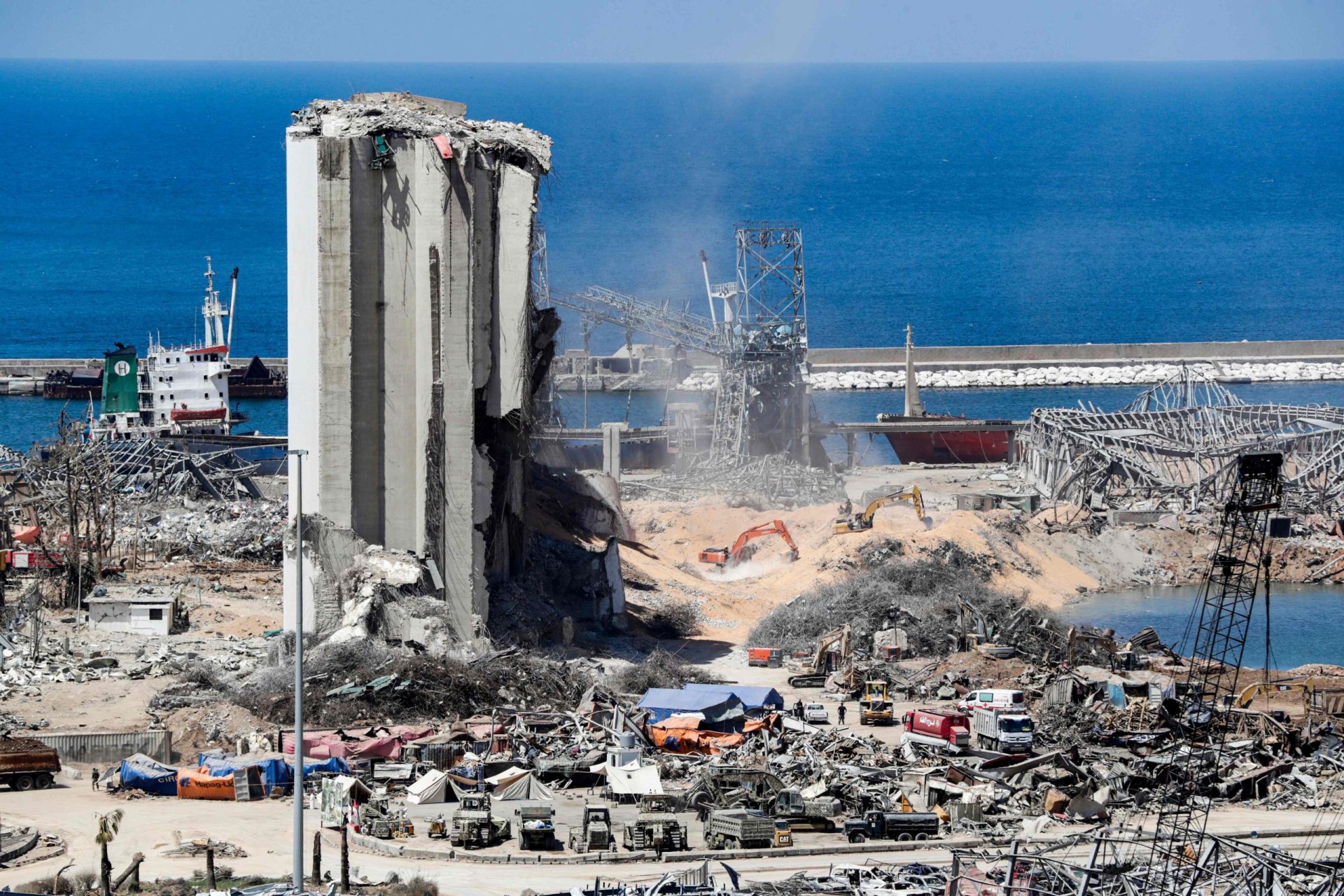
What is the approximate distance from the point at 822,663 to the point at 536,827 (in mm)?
16716

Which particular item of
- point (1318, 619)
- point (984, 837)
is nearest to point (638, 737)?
point (984, 837)

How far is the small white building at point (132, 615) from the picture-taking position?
4878 cm

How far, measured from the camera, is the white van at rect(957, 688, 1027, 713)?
41531 millimetres

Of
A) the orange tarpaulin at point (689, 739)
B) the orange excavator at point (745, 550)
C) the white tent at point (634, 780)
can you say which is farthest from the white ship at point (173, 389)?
the white tent at point (634, 780)

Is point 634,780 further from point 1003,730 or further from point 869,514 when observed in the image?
point 869,514

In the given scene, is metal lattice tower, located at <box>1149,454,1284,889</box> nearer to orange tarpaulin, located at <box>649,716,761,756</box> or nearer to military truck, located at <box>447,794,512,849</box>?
orange tarpaulin, located at <box>649,716,761,756</box>

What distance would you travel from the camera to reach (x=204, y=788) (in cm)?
3472

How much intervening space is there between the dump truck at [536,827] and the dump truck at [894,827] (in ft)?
15.3

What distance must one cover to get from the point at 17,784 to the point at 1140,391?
335 feet

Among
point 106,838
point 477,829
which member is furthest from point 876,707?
point 106,838

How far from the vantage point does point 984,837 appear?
33.3m

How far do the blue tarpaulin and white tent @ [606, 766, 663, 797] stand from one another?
4.58 metres

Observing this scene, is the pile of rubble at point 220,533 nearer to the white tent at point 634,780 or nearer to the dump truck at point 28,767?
the dump truck at point 28,767

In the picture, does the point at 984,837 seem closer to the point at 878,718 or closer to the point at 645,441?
the point at 878,718
